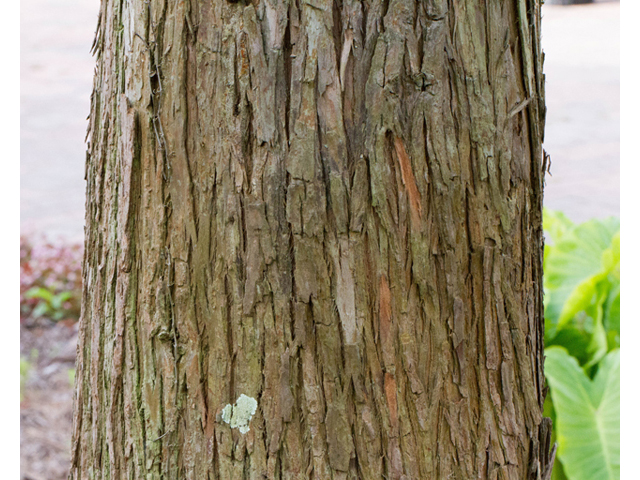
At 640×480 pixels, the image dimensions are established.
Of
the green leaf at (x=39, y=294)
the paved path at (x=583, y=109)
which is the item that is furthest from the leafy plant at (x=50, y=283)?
the paved path at (x=583, y=109)

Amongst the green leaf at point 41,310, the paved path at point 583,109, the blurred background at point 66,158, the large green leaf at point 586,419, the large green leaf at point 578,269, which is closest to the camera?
the large green leaf at point 586,419

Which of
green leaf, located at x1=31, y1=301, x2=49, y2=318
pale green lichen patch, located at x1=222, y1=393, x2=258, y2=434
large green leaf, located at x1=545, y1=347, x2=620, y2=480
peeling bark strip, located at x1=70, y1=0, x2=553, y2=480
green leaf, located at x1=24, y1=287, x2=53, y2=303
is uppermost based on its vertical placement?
green leaf, located at x1=24, y1=287, x2=53, y2=303

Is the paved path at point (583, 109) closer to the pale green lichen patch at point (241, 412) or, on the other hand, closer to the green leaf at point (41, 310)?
the green leaf at point (41, 310)

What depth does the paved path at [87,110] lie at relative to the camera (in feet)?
18.2

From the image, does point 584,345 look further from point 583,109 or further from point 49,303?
point 583,109

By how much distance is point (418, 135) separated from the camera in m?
1.04

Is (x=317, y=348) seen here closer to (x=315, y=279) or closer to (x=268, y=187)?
(x=315, y=279)

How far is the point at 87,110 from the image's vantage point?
21.4ft

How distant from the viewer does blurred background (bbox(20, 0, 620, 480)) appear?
12.0ft

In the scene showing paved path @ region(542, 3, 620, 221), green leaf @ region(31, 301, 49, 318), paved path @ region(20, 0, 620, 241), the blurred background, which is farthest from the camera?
paved path @ region(542, 3, 620, 221)

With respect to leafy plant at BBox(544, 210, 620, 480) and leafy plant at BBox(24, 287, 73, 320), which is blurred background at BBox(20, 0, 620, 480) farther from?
leafy plant at BBox(544, 210, 620, 480)

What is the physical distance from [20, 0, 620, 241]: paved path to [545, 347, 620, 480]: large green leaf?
3.37m

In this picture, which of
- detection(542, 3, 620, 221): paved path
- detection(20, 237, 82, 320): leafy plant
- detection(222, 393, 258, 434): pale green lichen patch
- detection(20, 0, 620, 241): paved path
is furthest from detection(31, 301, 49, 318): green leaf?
detection(542, 3, 620, 221): paved path

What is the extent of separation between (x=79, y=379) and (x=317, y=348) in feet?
2.00
